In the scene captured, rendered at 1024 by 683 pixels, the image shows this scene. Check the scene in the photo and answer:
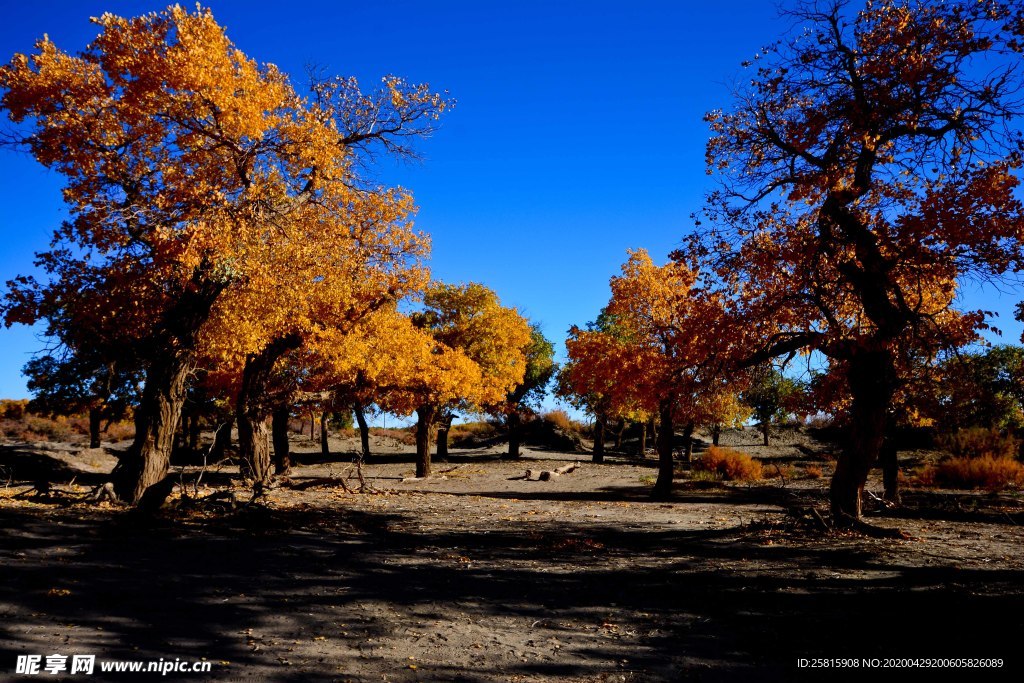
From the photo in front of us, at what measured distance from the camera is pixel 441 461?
149 feet

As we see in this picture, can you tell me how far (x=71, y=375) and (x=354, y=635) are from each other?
36.5 m

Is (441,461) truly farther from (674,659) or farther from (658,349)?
(674,659)

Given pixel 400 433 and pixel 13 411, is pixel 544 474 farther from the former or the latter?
pixel 13 411

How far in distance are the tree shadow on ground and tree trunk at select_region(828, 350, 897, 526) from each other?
258cm

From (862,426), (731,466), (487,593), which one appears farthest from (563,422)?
(487,593)

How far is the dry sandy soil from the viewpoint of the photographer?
5.94 meters

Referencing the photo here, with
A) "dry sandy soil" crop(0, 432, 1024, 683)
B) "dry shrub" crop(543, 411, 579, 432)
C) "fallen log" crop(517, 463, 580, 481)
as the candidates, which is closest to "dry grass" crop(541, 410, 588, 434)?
"dry shrub" crop(543, 411, 579, 432)

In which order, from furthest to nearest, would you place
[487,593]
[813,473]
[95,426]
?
[95,426], [813,473], [487,593]

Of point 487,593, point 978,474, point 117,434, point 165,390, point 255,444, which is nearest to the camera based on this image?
point 487,593

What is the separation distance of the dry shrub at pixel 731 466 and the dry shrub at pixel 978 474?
A: 7.84 m

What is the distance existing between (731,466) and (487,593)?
29410mm

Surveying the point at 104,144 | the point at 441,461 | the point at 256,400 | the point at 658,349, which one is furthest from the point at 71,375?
the point at 658,349

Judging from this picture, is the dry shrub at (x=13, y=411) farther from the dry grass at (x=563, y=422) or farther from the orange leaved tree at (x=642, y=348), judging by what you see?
the orange leaved tree at (x=642, y=348)

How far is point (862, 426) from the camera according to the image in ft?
45.1
